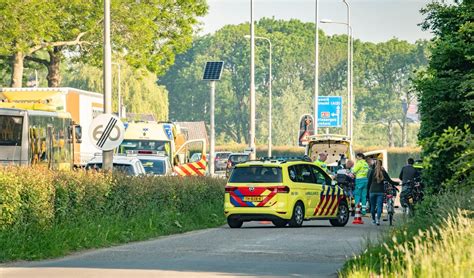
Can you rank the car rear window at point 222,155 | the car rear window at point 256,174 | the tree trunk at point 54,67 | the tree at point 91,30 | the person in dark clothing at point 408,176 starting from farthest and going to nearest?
the car rear window at point 222,155, the tree trunk at point 54,67, the tree at point 91,30, the person in dark clothing at point 408,176, the car rear window at point 256,174

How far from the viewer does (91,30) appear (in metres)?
55.2

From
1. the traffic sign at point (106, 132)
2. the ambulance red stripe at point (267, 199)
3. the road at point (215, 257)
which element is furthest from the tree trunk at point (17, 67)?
the road at point (215, 257)

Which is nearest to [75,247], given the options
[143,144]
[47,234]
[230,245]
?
[47,234]

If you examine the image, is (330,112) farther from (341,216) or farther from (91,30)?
(341,216)

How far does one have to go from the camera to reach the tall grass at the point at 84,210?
21359 mm

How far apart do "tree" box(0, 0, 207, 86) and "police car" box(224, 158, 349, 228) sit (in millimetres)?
21275

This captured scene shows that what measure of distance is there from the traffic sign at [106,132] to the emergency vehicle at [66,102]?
11395 millimetres

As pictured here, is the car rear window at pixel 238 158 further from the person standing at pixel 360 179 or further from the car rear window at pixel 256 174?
the car rear window at pixel 256 174

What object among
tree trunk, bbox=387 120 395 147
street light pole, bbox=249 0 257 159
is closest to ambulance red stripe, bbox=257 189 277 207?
street light pole, bbox=249 0 257 159

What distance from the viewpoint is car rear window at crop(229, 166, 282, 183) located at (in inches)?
1236

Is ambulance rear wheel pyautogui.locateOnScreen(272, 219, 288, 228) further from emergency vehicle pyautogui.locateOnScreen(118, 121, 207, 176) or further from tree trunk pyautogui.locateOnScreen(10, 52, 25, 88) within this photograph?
tree trunk pyautogui.locateOnScreen(10, 52, 25, 88)

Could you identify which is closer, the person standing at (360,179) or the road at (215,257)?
the road at (215,257)

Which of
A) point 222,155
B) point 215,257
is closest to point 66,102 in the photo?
point 215,257

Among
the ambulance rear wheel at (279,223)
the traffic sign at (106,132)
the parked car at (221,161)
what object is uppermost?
the traffic sign at (106,132)
